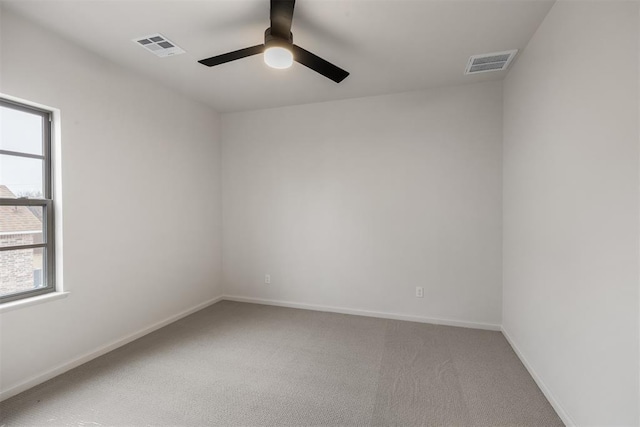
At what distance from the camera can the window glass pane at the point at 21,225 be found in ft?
7.32

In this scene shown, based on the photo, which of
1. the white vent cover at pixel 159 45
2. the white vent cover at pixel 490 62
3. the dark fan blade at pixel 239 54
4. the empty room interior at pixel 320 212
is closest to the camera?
the empty room interior at pixel 320 212

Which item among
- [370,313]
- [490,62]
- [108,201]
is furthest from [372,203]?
[108,201]

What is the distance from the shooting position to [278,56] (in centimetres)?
210

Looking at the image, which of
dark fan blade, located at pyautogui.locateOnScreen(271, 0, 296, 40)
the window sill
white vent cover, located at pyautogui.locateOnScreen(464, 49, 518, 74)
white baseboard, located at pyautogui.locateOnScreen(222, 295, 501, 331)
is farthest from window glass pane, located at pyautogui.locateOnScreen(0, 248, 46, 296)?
white vent cover, located at pyautogui.locateOnScreen(464, 49, 518, 74)

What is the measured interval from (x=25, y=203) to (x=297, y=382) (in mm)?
2512

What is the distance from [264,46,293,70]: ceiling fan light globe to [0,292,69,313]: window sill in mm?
2469

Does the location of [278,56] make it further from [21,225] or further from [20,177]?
[21,225]

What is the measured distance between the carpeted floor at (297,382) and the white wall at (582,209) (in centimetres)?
43

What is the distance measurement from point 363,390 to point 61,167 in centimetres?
297

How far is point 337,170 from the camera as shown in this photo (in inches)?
155

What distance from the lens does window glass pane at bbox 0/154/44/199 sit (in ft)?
7.31

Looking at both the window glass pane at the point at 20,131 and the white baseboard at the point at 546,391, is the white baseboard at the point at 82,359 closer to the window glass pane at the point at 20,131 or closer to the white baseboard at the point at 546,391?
the window glass pane at the point at 20,131

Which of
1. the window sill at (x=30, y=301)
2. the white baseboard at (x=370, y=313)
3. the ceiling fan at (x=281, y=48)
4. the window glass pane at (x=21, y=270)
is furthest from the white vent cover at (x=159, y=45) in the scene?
the white baseboard at (x=370, y=313)

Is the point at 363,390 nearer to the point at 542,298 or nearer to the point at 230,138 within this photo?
the point at 542,298
